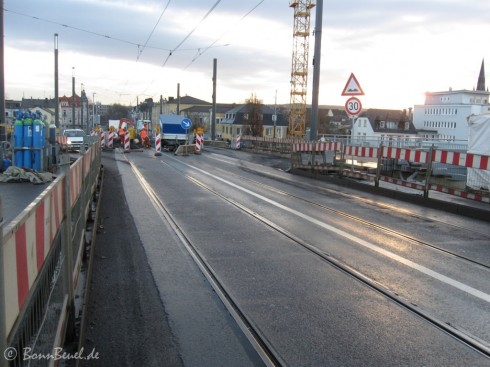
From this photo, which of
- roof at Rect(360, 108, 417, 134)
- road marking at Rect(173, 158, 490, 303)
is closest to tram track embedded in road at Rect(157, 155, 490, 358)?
road marking at Rect(173, 158, 490, 303)

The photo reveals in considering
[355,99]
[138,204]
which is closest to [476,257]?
[138,204]

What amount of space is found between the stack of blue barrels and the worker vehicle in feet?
72.1

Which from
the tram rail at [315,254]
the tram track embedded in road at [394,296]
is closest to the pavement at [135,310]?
the tram rail at [315,254]

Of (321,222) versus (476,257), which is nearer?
(476,257)

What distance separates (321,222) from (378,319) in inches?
187

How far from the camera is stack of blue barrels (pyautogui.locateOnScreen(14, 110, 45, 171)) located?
17.0m

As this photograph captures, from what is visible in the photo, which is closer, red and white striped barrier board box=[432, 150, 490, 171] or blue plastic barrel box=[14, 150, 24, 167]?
red and white striped barrier board box=[432, 150, 490, 171]

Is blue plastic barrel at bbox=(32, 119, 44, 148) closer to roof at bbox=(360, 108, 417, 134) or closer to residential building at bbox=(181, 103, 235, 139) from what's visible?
residential building at bbox=(181, 103, 235, 139)

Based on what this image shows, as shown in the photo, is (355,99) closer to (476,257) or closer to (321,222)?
(321,222)

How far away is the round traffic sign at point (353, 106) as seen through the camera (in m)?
16.3

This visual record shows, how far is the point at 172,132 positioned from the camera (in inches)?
1549

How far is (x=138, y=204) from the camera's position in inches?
452

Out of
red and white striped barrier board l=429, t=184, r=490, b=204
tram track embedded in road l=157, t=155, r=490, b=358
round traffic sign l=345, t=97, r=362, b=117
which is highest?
round traffic sign l=345, t=97, r=362, b=117

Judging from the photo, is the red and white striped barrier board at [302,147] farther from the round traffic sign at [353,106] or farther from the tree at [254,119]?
the tree at [254,119]
